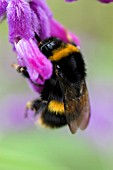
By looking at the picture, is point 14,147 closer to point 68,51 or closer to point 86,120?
point 86,120

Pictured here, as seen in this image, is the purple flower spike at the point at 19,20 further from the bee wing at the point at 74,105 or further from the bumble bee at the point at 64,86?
the bee wing at the point at 74,105

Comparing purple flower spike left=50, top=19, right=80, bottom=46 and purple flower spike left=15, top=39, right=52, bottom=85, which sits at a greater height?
purple flower spike left=50, top=19, right=80, bottom=46

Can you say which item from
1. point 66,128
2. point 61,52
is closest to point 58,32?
point 61,52

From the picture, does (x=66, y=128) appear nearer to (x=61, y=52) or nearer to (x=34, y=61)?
(x=61, y=52)

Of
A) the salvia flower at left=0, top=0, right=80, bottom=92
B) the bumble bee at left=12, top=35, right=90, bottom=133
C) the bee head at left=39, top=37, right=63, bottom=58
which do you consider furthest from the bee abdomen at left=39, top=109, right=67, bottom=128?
the bee head at left=39, top=37, right=63, bottom=58

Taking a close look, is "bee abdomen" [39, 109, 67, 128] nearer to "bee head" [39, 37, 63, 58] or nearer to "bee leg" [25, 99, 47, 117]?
"bee leg" [25, 99, 47, 117]

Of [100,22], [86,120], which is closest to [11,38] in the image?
[86,120]

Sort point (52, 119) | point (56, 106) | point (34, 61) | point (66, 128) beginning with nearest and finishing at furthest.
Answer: point (34, 61) < point (56, 106) < point (52, 119) < point (66, 128)
